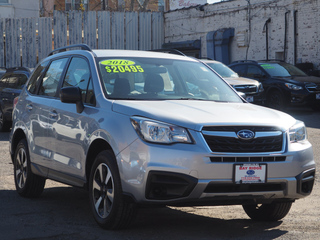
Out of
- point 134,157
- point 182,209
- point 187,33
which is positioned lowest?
point 182,209

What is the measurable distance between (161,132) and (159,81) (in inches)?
52.4

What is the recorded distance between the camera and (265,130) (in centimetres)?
543

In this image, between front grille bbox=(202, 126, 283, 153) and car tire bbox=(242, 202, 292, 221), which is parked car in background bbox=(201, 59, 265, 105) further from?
front grille bbox=(202, 126, 283, 153)

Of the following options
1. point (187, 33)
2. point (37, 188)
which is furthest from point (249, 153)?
point (187, 33)

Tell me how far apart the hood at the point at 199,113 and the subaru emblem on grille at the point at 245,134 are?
0.24 ft

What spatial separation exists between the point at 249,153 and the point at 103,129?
4.28 ft

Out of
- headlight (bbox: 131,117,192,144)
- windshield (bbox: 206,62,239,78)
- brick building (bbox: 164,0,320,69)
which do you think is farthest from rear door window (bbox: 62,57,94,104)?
brick building (bbox: 164,0,320,69)

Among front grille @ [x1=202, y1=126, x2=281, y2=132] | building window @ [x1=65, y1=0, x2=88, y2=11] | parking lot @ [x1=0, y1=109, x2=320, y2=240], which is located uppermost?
building window @ [x1=65, y1=0, x2=88, y2=11]

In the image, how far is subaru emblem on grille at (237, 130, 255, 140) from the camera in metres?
5.27

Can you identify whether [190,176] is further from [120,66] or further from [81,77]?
[81,77]

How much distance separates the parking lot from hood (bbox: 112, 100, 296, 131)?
98cm

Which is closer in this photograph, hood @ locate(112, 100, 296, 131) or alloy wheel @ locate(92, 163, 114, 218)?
hood @ locate(112, 100, 296, 131)

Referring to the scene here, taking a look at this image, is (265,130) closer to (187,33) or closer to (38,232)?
(38,232)

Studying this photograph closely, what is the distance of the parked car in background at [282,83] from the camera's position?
808 inches
